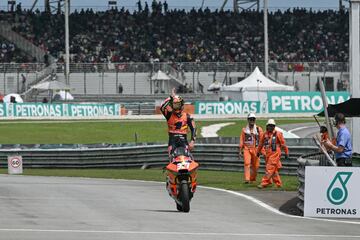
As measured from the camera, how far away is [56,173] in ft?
92.5

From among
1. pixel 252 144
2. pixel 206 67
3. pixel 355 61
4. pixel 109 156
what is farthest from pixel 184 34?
pixel 355 61

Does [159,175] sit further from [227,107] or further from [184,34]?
[184,34]

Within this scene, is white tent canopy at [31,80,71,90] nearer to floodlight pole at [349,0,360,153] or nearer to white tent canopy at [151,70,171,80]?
white tent canopy at [151,70,171,80]

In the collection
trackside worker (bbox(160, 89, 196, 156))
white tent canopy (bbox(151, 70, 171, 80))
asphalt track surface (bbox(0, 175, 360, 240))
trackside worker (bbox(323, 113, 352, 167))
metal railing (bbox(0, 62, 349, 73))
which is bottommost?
asphalt track surface (bbox(0, 175, 360, 240))

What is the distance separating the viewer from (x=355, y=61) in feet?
68.6

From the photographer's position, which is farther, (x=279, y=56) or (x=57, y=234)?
(x=279, y=56)

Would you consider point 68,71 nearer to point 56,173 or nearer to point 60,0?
point 60,0

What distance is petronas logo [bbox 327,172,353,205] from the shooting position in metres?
15.4

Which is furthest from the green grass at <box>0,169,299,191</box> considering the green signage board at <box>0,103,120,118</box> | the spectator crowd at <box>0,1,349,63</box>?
the spectator crowd at <box>0,1,349,63</box>

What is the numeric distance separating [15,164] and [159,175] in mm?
4211

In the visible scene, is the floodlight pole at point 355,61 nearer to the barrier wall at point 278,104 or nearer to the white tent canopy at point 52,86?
the barrier wall at point 278,104

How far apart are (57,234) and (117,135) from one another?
32.4 m

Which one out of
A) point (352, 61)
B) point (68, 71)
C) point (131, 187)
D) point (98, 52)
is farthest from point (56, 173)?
point (98, 52)

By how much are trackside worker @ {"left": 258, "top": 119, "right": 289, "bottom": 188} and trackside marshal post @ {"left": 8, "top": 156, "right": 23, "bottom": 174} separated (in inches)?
332
